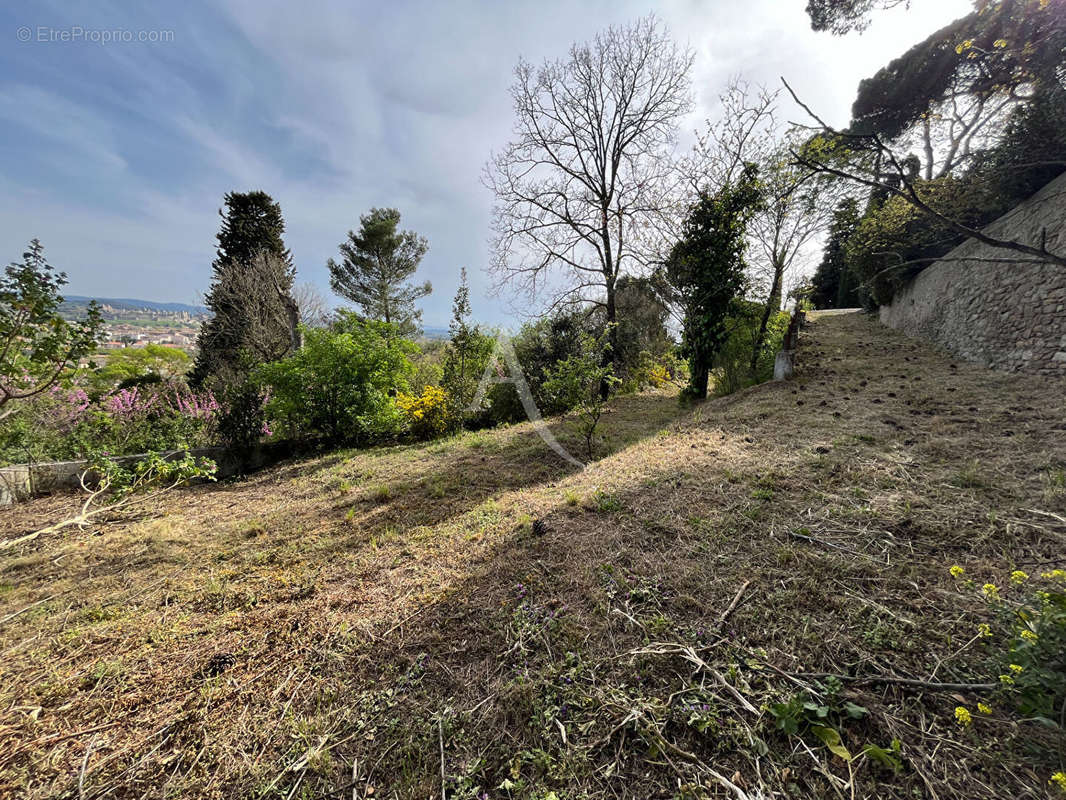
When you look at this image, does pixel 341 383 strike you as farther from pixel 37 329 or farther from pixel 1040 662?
pixel 1040 662

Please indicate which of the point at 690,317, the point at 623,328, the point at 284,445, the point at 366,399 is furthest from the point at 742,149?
the point at 284,445

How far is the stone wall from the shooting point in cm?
Answer: 448

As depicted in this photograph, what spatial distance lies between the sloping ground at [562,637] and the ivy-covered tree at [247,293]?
358 inches

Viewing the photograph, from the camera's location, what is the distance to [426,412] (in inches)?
255

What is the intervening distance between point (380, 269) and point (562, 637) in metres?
20.2

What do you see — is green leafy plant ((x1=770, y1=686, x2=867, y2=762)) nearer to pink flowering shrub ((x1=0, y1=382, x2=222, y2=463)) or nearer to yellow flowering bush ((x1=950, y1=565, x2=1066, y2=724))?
yellow flowering bush ((x1=950, y1=565, x2=1066, y2=724))

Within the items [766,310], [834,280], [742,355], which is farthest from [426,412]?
[834,280]

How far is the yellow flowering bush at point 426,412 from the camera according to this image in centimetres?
640

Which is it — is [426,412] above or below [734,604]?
above

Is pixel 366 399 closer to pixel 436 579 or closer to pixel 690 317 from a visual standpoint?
pixel 436 579

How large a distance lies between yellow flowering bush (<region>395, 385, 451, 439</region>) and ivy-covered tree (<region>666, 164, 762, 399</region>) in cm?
546

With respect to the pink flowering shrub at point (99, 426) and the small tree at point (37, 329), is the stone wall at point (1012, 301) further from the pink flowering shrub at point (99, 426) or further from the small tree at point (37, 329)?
the pink flowering shrub at point (99, 426)

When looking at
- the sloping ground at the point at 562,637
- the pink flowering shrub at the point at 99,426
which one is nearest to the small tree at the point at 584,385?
the sloping ground at the point at 562,637

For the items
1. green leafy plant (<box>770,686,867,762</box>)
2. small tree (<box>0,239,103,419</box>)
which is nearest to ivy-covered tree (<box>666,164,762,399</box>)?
green leafy plant (<box>770,686,867,762</box>)
